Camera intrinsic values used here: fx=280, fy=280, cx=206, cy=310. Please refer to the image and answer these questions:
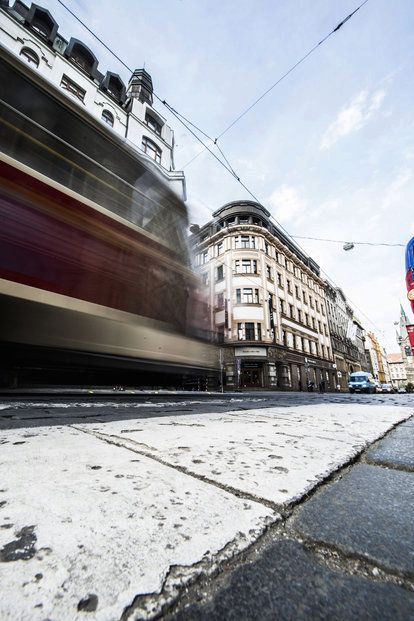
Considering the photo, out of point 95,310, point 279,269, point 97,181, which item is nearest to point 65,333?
point 95,310

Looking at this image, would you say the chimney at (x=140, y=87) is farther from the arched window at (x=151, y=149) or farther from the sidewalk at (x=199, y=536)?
the sidewalk at (x=199, y=536)

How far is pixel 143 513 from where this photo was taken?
2.06 ft

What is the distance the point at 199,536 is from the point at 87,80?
1812cm

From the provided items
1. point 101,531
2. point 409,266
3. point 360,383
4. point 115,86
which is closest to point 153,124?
point 115,86

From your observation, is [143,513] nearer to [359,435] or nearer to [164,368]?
[359,435]

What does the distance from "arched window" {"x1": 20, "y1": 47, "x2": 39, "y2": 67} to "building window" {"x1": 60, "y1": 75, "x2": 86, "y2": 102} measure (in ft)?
3.49

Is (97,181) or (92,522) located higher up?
(97,181)

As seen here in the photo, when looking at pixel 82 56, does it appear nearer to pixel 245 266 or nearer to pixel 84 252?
pixel 245 266

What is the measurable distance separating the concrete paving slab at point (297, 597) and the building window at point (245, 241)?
24261 mm

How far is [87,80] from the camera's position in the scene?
13.4 metres

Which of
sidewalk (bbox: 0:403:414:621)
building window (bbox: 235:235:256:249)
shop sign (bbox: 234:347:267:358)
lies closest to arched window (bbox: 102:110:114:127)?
building window (bbox: 235:235:256:249)

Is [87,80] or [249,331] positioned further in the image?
[249,331]

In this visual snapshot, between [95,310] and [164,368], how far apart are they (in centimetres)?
120

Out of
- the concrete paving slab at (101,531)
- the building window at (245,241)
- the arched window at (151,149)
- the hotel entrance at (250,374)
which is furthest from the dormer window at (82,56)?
the hotel entrance at (250,374)
